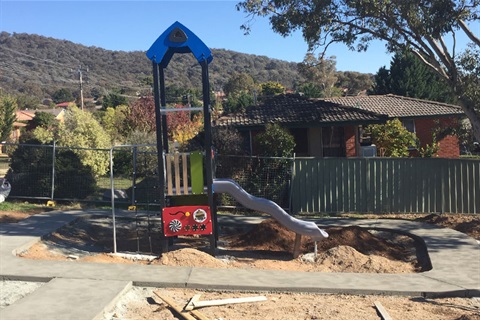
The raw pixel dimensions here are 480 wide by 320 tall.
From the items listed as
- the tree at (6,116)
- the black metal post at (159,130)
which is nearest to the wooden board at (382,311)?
the black metal post at (159,130)

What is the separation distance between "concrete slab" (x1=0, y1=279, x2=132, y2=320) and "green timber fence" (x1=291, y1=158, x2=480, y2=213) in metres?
9.43

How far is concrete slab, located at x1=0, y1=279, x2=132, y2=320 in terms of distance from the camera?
586 cm

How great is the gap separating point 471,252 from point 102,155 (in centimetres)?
1469

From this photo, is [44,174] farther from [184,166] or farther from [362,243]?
[362,243]

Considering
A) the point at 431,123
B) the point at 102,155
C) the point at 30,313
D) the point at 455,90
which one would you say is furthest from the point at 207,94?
the point at 431,123

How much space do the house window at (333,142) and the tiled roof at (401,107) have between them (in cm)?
560

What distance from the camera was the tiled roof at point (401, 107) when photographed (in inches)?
1130

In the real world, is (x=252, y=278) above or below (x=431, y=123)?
below

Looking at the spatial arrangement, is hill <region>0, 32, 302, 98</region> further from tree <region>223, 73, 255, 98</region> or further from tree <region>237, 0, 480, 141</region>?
tree <region>237, 0, 480, 141</region>

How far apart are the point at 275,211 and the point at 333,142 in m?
13.0

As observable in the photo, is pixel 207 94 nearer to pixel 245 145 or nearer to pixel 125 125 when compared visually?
pixel 245 145

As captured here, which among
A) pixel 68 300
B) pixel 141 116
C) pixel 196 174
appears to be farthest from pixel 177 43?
pixel 141 116

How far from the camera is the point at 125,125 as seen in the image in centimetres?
3512

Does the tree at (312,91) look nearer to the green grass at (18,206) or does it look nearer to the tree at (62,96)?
the tree at (62,96)
